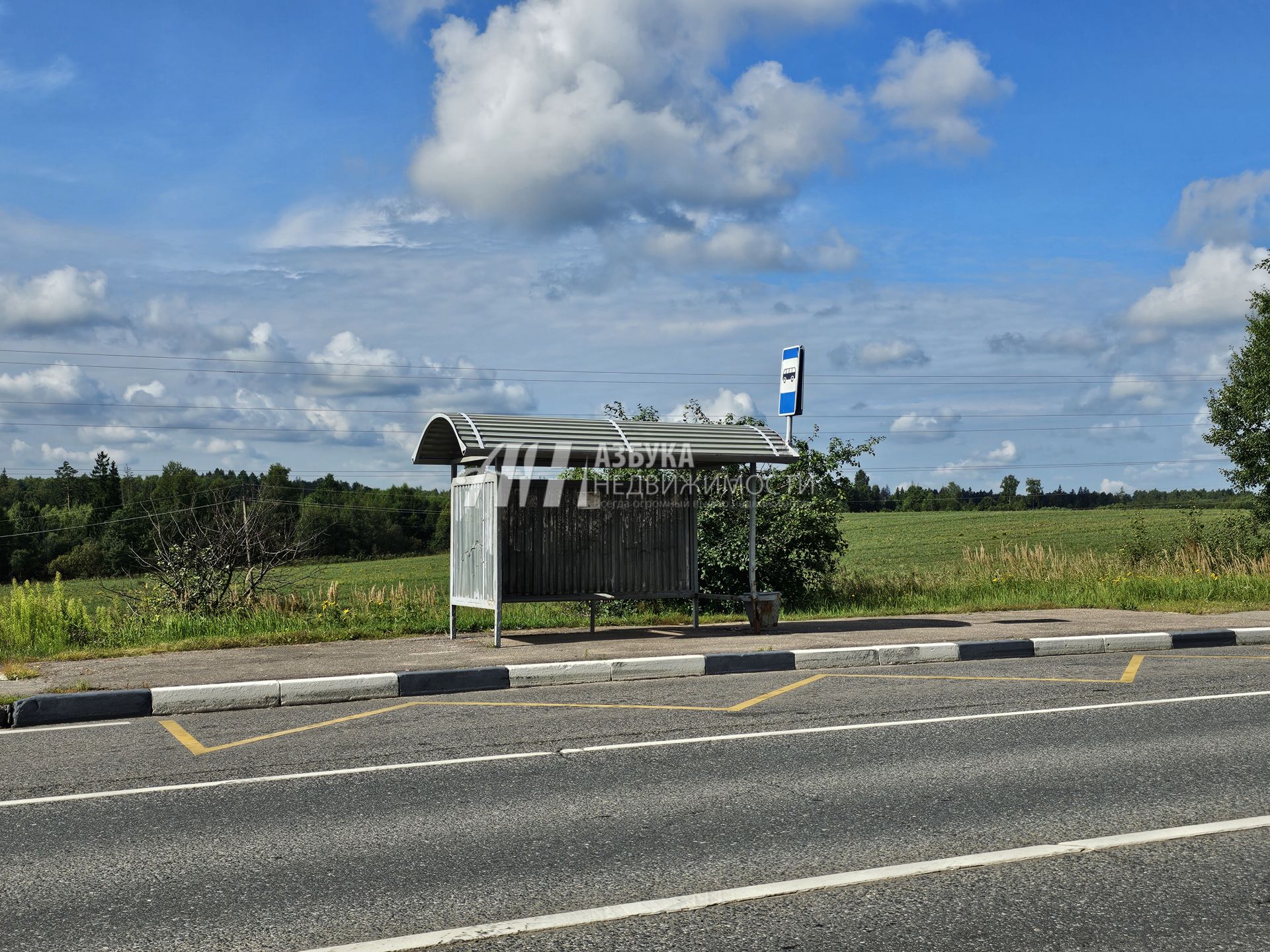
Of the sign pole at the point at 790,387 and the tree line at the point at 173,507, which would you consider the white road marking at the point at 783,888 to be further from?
the tree line at the point at 173,507

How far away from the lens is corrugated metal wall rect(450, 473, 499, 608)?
12539 mm

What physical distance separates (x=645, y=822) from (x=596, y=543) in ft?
29.0

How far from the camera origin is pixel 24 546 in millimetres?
83500

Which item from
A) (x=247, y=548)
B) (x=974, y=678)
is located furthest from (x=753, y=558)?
(x=247, y=548)

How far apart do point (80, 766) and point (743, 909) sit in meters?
4.54

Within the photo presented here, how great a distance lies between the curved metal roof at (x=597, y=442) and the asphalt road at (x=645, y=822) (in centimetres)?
434

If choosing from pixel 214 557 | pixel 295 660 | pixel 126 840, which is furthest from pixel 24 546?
pixel 126 840

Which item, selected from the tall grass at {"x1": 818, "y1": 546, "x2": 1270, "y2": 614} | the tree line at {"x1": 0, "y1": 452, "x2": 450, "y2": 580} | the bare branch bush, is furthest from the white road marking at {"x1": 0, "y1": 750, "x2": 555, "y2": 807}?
the tree line at {"x1": 0, "y1": 452, "x2": 450, "y2": 580}

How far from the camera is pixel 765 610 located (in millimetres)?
13766

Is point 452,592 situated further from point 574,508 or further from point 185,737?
point 185,737

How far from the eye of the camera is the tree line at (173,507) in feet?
247

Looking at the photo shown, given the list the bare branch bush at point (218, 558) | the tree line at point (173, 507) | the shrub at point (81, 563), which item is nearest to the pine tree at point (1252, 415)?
the bare branch bush at point (218, 558)

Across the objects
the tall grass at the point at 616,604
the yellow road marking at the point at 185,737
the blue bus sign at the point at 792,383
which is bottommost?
the yellow road marking at the point at 185,737

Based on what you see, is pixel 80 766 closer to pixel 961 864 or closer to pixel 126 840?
pixel 126 840
